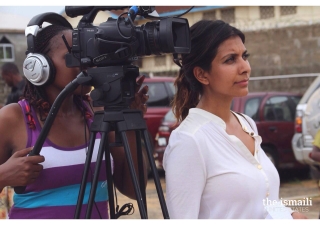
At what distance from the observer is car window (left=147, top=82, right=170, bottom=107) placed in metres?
8.76

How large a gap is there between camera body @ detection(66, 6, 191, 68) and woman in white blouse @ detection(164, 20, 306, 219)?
0.55 feet

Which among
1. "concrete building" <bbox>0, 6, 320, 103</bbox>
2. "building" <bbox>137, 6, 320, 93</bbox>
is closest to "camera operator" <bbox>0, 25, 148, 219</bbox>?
"concrete building" <bbox>0, 6, 320, 103</bbox>

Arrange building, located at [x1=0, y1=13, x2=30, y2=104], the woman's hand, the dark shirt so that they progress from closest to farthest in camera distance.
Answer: the woman's hand, the dark shirt, building, located at [x1=0, y1=13, x2=30, y2=104]

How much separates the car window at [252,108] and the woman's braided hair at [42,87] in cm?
576

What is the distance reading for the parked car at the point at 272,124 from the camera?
25.2 ft

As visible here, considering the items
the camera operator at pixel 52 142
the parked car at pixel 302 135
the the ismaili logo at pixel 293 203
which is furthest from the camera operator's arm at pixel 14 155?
the parked car at pixel 302 135

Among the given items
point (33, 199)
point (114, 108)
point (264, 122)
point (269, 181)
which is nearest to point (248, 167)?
point (269, 181)

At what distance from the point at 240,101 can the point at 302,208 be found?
564 cm

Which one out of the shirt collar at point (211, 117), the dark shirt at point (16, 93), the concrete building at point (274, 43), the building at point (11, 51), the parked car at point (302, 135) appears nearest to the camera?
the shirt collar at point (211, 117)

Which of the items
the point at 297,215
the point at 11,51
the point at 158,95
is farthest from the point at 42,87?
the point at 11,51

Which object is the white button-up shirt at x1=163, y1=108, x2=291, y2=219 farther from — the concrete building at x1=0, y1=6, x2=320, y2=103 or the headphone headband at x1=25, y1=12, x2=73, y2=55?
the concrete building at x1=0, y1=6, x2=320, y2=103

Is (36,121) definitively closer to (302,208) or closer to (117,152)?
(117,152)

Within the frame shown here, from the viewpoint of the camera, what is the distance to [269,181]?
80.2 inches

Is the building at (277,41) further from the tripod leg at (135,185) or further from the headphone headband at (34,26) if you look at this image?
the tripod leg at (135,185)
